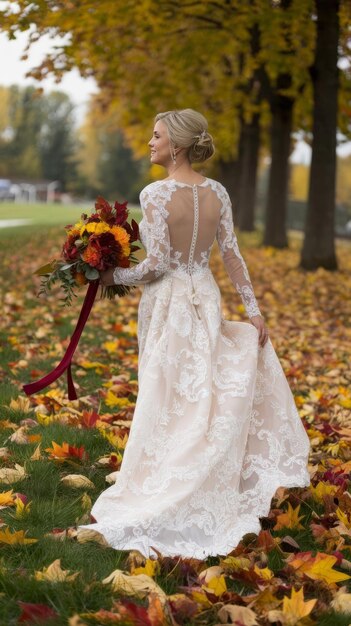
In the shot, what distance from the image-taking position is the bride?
3.91 m

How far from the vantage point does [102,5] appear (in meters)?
13.7

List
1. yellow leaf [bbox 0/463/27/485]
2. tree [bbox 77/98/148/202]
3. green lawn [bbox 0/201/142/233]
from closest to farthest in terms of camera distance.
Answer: yellow leaf [bbox 0/463/27/485], green lawn [bbox 0/201/142/233], tree [bbox 77/98/148/202]

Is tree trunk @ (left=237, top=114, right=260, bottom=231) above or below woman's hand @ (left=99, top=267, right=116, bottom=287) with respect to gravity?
above

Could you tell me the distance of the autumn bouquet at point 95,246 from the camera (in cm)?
424

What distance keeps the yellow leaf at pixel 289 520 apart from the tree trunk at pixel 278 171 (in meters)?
16.5

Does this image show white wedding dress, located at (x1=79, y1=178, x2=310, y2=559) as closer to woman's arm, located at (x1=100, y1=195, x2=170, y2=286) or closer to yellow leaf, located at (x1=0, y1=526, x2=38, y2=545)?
woman's arm, located at (x1=100, y1=195, x2=170, y2=286)

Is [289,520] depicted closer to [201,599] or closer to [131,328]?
[201,599]

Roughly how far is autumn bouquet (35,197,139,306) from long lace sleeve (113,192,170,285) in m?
0.14

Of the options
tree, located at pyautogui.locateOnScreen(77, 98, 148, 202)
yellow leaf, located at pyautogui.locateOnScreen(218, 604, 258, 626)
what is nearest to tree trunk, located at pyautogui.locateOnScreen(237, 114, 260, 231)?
yellow leaf, located at pyautogui.locateOnScreen(218, 604, 258, 626)

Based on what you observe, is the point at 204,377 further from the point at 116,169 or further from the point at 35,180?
the point at 35,180

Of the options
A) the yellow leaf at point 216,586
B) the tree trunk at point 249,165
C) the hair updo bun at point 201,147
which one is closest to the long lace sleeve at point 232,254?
the hair updo bun at point 201,147

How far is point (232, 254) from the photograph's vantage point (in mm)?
4445

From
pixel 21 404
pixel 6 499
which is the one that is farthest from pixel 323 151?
pixel 6 499

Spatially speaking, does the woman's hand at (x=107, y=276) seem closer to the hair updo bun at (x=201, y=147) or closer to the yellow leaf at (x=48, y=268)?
the yellow leaf at (x=48, y=268)
